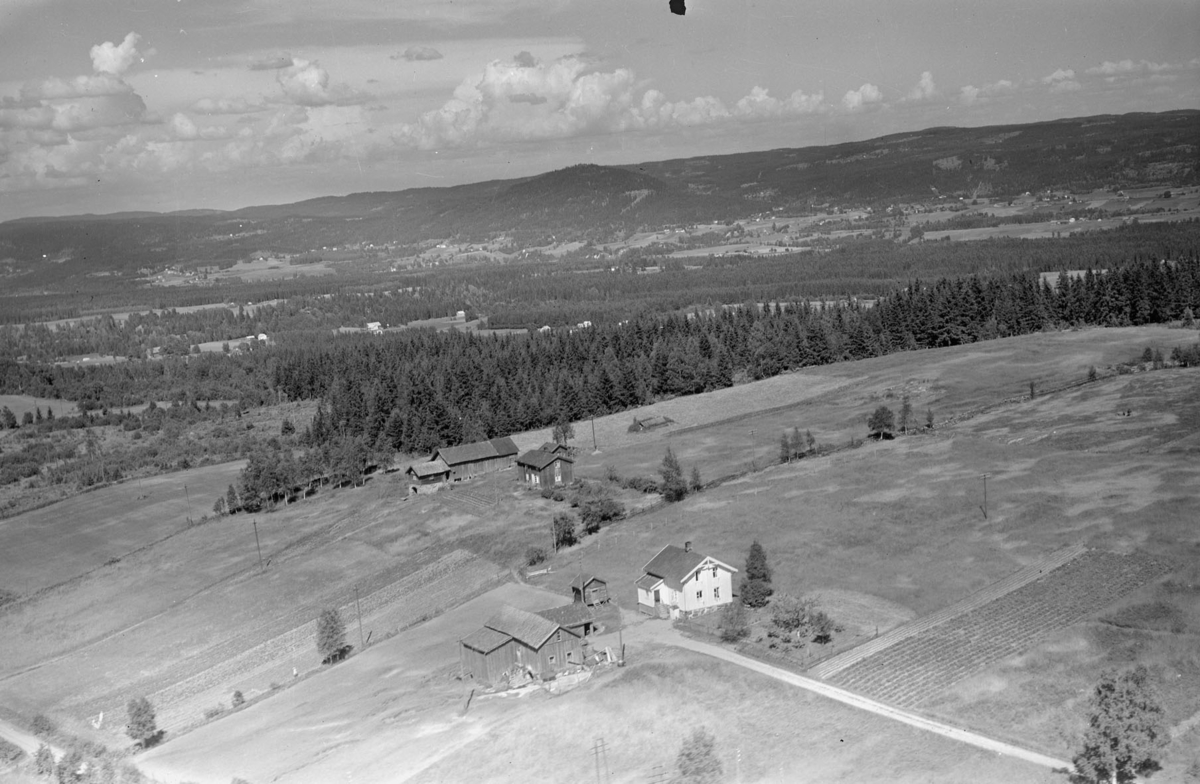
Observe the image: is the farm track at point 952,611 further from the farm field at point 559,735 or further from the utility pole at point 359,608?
the utility pole at point 359,608

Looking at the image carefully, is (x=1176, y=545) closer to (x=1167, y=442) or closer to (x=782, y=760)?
(x=1167, y=442)

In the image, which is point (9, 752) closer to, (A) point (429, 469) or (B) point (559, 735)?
(B) point (559, 735)

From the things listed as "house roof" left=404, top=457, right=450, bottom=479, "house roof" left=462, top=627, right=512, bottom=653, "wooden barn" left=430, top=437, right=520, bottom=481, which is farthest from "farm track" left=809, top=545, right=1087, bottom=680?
"house roof" left=404, top=457, right=450, bottom=479

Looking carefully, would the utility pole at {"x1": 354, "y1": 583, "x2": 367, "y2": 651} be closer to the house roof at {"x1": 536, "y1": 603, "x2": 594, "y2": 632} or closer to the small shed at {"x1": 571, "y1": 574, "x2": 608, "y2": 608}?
the house roof at {"x1": 536, "y1": 603, "x2": 594, "y2": 632}

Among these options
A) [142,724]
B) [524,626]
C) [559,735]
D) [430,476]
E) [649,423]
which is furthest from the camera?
[649,423]

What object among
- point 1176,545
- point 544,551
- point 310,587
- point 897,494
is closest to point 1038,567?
point 1176,545

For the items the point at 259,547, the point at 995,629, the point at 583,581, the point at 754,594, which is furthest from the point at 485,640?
the point at 259,547
